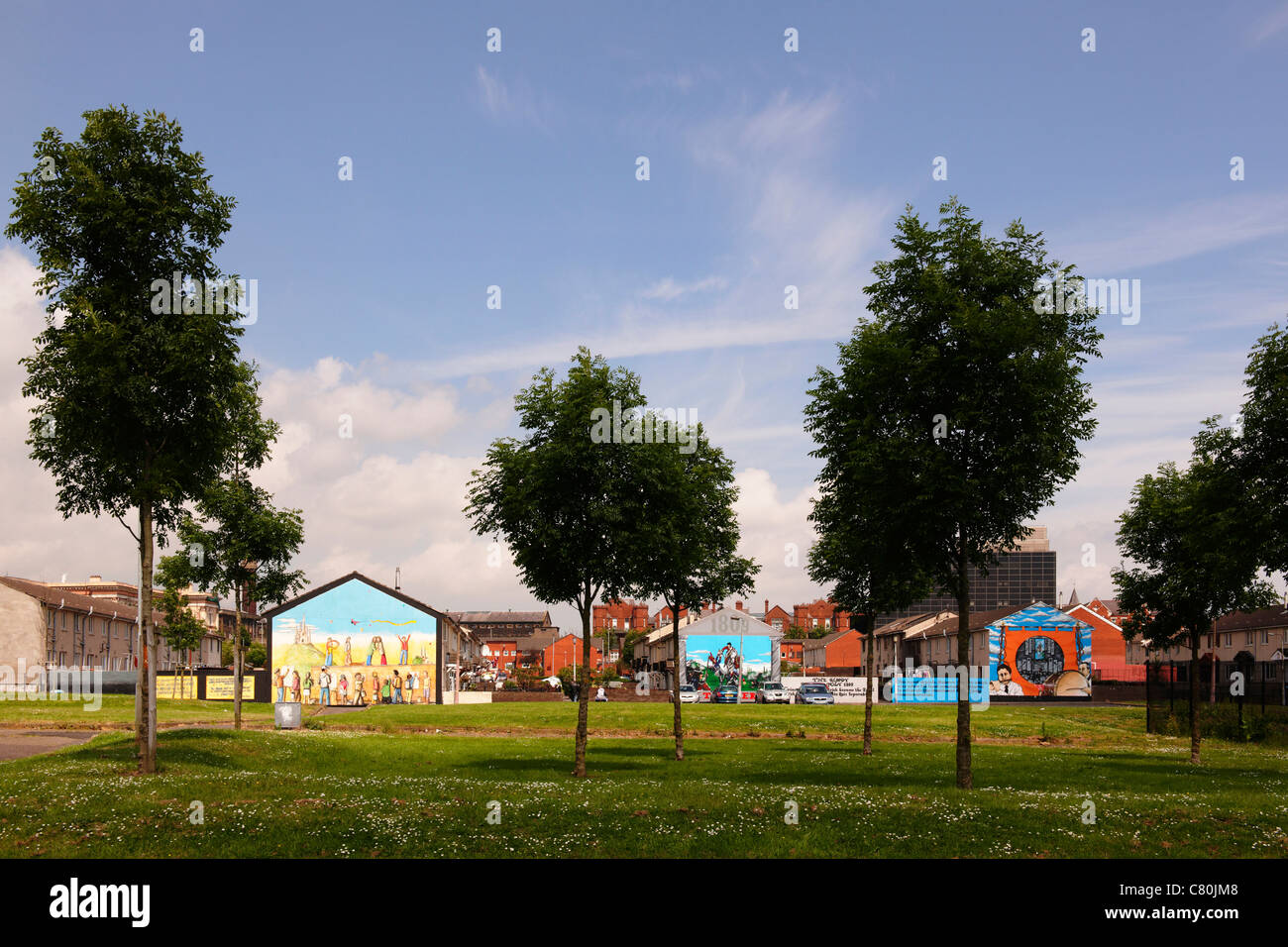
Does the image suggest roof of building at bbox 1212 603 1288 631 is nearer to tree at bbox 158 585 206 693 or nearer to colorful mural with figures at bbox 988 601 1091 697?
colorful mural with figures at bbox 988 601 1091 697

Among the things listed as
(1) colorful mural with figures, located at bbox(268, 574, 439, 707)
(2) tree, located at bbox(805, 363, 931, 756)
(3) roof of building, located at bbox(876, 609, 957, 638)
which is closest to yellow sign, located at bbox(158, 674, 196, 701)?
(1) colorful mural with figures, located at bbox(268, 574, 439, 707)

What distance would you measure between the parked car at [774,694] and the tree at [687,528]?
173 feet

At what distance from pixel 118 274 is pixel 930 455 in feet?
66.1

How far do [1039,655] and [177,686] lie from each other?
272ft

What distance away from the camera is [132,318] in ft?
72.8

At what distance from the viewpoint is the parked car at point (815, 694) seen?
83750 millimetres

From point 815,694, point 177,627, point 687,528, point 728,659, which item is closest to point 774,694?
point 815,694

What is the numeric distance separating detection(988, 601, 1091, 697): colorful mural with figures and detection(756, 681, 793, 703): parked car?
23.3 m

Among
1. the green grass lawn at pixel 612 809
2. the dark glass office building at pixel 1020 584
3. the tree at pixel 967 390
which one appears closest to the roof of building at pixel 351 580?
the green grass lawn at pixel 612 809

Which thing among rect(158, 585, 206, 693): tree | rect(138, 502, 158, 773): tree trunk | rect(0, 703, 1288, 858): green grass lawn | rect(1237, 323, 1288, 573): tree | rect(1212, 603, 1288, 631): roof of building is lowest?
rect(1212, 603, 1288, 631): roof of building

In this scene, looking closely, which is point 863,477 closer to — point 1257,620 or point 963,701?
point 963,701

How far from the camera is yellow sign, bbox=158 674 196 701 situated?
78.2m

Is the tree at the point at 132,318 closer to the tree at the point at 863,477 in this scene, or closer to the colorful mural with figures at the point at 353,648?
the tree at the point at 863,477
